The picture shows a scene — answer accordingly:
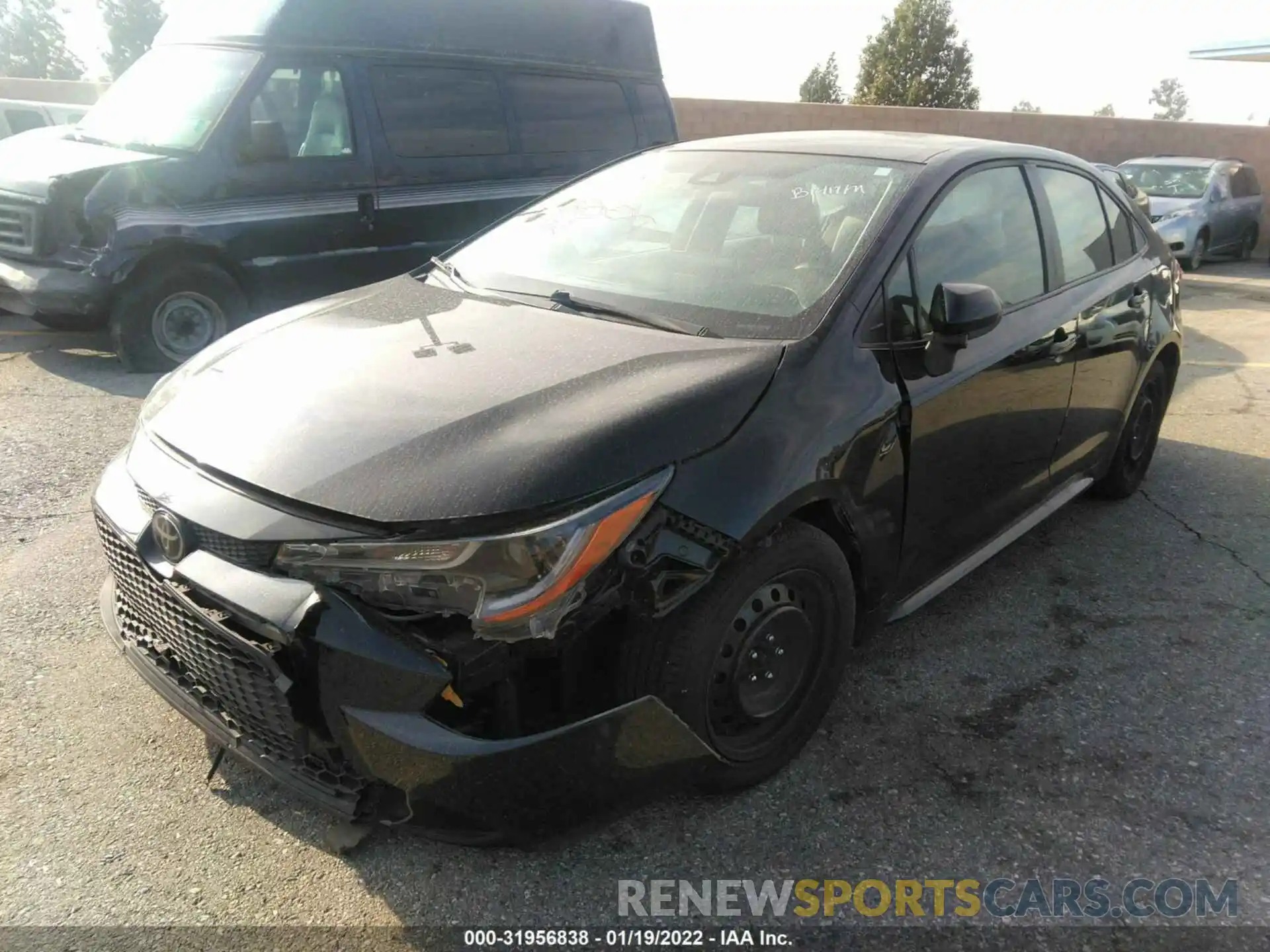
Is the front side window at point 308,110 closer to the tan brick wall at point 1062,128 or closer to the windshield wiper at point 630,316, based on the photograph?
the windshield wiper at point 630,316

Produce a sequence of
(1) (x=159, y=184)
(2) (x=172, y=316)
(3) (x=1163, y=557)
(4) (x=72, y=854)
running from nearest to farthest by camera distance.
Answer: (4) (x=72, y=854) → (3) (x=1163, y=557) → (1) (x=159, y=184) → (2) (x=172, y=316)

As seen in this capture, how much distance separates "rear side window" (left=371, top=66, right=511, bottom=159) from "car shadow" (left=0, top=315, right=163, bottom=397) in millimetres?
2380

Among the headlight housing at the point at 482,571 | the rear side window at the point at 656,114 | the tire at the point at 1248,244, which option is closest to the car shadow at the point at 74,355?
the rear side window at the point at 656,114

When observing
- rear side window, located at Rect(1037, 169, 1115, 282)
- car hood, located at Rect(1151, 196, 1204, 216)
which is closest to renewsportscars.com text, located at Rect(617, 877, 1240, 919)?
rear side window, located at Rect(1037, 169, 1115, 282)

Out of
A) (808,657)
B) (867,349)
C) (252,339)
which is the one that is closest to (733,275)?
(867,349)

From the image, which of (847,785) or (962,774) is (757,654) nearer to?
(847,785)

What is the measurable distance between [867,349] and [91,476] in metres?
3.85

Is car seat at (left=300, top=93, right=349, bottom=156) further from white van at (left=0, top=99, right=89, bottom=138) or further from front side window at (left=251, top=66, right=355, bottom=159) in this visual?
white van at (left=0, top=99, right=89, bottom=138)

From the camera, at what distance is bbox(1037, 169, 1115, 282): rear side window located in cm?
366

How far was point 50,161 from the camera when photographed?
6.18m

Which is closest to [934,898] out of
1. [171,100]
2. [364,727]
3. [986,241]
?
[364,727]

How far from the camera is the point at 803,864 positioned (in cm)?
231

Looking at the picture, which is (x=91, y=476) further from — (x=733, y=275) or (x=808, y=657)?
(x=808, y=657)

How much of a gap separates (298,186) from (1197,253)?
13.3 meters
